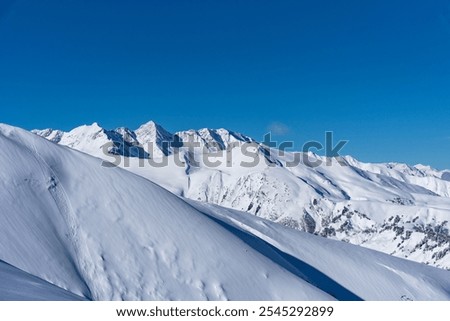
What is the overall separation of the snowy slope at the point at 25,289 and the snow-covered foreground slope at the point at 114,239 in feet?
28.5

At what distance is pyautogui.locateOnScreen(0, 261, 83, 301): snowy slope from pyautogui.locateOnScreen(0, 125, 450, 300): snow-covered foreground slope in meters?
8.67

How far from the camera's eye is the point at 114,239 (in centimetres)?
2895

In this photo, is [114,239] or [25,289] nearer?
[25,289]

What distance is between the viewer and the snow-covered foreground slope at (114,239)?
25422mm

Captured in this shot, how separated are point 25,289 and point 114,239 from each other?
618 inches

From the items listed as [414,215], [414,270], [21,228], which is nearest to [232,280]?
[21,228]

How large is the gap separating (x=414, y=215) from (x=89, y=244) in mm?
194438

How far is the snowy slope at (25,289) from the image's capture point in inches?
482

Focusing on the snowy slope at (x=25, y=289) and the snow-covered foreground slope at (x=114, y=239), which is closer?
the snowy slope at (x=25, y=289)

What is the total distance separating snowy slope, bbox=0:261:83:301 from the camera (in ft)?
40.2

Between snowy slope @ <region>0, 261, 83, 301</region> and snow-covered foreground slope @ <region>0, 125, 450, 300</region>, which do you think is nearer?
snowy slope @ <region>0, 261, 83, 301</region>

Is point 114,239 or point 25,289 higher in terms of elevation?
point 25,289

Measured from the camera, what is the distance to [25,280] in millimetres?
14703
